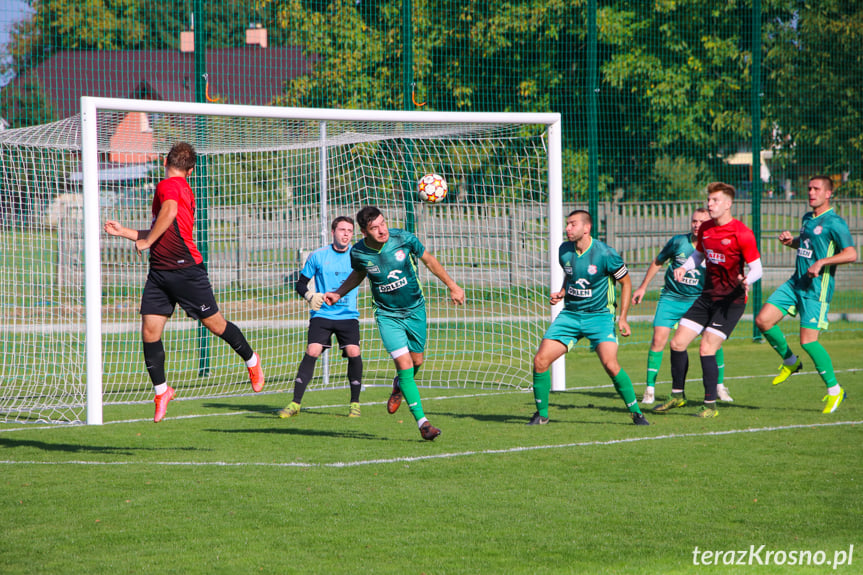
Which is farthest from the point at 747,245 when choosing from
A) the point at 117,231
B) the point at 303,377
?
the point at 117,231

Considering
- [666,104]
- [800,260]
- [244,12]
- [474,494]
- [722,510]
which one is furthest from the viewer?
[666,104]

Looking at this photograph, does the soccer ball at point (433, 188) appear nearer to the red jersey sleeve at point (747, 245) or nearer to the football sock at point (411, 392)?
the football sock at point (411, 392)

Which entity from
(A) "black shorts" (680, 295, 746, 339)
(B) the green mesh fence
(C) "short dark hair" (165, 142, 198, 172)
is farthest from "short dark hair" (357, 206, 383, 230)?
(B) the green mesh fence

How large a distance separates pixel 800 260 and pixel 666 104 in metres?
9.47

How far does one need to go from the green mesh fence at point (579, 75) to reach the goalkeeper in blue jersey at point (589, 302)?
518 centimetres

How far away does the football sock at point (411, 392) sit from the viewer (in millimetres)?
7516

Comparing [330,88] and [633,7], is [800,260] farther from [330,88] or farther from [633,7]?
[633,7]

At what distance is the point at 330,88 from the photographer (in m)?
14.0

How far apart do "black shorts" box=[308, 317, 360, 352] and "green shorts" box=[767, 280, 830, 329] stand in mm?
4343

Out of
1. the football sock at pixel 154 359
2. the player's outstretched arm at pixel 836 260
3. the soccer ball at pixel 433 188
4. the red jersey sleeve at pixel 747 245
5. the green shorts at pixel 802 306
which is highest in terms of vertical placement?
the soccer ball at pixel 433 188

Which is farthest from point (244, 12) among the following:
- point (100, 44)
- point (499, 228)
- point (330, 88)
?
point (499, 228)

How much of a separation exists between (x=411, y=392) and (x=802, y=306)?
423cm

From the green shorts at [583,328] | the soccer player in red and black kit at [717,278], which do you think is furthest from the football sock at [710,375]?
the green shorts at [583,328]

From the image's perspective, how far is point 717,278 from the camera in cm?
854
